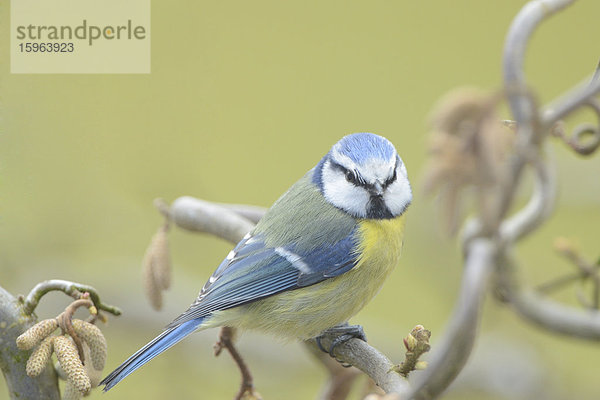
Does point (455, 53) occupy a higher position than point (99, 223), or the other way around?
point (455, 53)

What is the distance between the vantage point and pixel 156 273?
1.47 m

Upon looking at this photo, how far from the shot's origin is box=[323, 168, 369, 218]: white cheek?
166 cm

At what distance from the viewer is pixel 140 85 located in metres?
3.12

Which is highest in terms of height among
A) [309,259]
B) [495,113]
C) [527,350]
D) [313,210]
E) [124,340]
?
[495,113]

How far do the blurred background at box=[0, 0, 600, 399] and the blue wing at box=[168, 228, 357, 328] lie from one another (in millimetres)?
183

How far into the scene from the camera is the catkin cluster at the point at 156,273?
1.46m

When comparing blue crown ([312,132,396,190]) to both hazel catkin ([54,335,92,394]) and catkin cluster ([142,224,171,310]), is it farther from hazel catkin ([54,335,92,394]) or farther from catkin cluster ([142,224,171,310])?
hazel catkin ([54,335,92,394])

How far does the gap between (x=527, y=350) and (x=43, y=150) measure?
1.61 metres

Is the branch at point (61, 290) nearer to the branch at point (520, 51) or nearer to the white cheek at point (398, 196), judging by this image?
the branch at point (520, 51)

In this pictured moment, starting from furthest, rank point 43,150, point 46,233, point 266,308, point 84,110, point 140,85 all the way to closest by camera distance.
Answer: point 140,85
point 84,110
point 43,150
point 46,233
point 266,308

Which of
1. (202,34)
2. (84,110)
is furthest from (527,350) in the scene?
(202,34)

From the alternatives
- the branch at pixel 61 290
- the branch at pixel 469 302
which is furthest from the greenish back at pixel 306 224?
the branch at pixel 469 302

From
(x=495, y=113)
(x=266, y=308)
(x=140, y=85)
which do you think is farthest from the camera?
(x=140, y=85)

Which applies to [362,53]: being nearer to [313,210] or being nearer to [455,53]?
[455,53]
